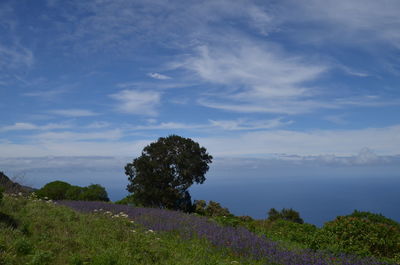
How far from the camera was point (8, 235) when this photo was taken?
621 centimetres

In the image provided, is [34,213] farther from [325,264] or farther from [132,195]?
[132,195]

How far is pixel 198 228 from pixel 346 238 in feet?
16.8

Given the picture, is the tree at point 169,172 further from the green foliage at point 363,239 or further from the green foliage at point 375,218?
the green foliage at point 363,239

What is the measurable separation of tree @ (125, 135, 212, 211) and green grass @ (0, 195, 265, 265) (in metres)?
12.1

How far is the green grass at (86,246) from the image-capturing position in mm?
5480

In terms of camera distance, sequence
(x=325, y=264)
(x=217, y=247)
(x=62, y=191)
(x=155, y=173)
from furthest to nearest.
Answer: (x=62, y=191), (x=155, y=173), (x=217, y=247), (x=325, y=264)

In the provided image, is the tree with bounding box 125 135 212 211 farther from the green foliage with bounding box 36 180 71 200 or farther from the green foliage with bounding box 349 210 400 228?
the green foliage with bounding box 349 210 400 228

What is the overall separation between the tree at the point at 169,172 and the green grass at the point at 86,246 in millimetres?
12136

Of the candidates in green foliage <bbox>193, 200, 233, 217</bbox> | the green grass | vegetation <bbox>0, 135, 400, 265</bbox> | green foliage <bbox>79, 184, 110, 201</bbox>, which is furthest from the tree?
the green grass

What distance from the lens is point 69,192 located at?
75.6 feet

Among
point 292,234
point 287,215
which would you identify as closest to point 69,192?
point 287,215

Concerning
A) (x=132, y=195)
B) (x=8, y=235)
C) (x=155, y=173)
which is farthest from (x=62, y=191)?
(x=8, y=235)

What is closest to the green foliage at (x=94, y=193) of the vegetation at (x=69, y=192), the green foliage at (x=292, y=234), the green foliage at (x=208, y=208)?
the vegetation at (x=69, y=192)

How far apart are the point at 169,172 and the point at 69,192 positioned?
824cm
